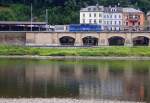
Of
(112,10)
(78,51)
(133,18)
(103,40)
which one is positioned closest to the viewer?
(78,51)

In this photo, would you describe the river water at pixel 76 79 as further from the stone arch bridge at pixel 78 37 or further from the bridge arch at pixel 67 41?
the bridge arch at pixel 67 41

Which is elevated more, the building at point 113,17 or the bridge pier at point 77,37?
the building at point 113,17

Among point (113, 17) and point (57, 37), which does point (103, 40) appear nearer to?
point (57, 37)

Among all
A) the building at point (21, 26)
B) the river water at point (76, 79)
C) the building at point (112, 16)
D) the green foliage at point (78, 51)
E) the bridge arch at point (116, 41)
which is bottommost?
the river water at point (76, 79)

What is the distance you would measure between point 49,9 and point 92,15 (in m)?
8.74

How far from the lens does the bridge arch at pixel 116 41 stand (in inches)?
3476

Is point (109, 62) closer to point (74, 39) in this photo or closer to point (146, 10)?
point (74, 39)

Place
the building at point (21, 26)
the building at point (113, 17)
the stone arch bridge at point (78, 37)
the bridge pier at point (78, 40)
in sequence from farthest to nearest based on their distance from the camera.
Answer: the building at point (113, 17)
the building at point (21, 26)
the bridge pier at point (78, 40)
the stone arch bridge at point (78, 37)

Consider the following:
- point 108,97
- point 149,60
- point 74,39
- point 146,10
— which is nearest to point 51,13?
point 74,39

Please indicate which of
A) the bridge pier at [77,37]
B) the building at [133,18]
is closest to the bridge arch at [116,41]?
the bridge pier at [77,37]

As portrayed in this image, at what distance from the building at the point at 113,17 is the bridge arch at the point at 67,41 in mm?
9374

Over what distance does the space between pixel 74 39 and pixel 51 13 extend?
14187 millimetres

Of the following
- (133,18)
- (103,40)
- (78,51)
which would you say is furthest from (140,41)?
(78,51)

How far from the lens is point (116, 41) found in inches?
3617
